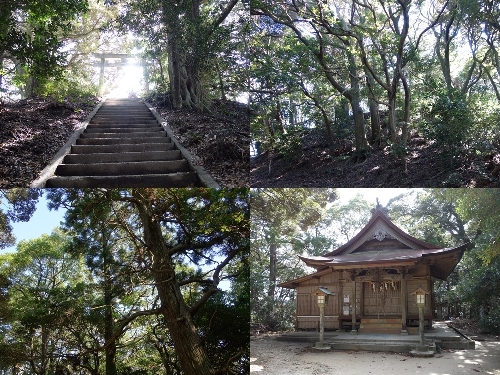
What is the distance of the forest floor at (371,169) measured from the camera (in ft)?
26.2

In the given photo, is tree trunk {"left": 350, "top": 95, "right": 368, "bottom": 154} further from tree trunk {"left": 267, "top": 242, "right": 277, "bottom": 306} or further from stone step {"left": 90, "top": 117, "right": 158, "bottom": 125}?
stone step {"left": 90, "top": 117, "right": 158, "bottom": 125}

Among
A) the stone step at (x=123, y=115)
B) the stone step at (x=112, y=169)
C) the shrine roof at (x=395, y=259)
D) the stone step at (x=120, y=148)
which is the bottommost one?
the shrine roof at (x=395, y=259)

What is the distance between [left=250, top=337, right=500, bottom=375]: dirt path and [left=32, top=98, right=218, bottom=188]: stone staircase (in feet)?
9.05

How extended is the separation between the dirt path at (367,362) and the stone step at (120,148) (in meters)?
3.67

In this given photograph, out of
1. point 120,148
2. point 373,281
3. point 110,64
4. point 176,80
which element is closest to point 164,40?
point 176,80

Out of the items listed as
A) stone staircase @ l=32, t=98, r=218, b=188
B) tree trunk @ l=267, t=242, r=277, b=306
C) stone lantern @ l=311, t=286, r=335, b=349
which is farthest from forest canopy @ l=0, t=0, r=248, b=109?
stone lantern @ l=311, t=286, r=335, b=349

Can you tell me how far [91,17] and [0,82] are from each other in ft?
16.1

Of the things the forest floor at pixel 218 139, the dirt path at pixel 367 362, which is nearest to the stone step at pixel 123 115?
the forest floor at pixel 218 139

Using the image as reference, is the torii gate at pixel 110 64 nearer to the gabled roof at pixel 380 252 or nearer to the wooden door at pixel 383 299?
the gabled roof at pixel 380 252

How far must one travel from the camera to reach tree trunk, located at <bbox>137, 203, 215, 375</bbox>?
13.7 feet

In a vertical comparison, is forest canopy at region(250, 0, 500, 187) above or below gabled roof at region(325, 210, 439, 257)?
above

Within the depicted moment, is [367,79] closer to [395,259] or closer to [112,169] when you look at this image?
[395,259]

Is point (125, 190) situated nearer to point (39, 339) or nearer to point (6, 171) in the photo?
point (6, 171)

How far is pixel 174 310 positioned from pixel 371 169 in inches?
294
